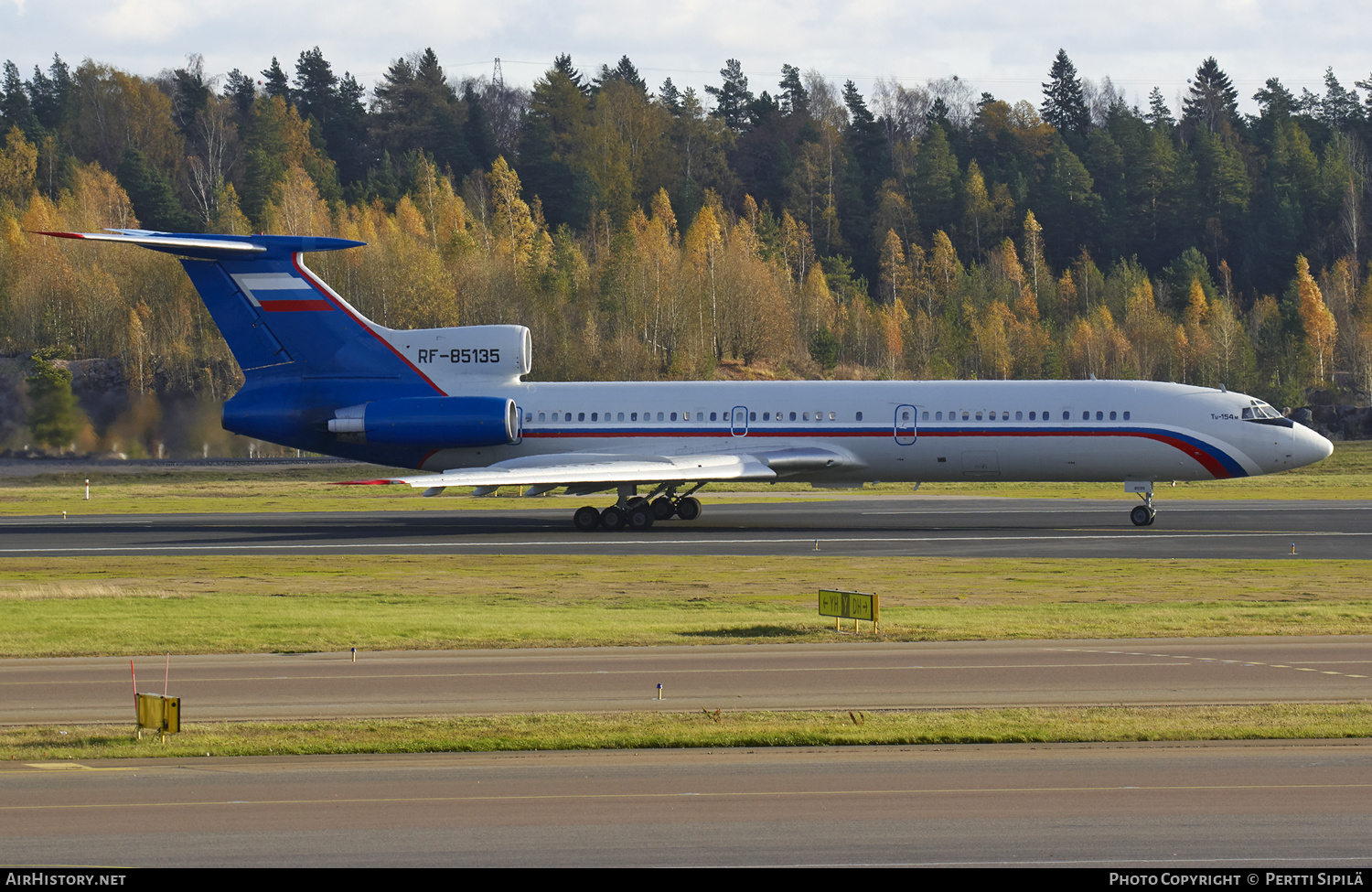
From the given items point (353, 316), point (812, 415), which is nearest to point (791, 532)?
point (812, 415)

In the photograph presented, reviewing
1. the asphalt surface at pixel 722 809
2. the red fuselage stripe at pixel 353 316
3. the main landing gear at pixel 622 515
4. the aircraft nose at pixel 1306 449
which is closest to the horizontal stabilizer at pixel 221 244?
the red fuselage stripe at pixel 353 316

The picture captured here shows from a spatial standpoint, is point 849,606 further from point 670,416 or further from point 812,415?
point 670,416

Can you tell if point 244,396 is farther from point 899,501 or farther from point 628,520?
point 899,501

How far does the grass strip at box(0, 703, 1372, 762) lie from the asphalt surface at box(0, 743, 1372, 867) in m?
0.33

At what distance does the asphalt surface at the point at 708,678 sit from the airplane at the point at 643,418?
16.0 m

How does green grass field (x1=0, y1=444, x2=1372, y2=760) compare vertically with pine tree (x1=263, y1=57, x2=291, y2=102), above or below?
below

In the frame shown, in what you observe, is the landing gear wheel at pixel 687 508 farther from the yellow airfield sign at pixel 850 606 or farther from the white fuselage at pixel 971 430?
the yellow airfield sign at pixel 850 606

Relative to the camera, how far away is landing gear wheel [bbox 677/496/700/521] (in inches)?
1494

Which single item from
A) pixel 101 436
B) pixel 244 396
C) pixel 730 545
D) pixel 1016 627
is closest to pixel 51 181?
pixel 101 436

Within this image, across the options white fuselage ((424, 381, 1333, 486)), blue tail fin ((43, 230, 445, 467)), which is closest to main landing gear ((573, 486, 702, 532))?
white fuselage ((424, 381, 1333, 486))

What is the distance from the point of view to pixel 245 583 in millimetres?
25859

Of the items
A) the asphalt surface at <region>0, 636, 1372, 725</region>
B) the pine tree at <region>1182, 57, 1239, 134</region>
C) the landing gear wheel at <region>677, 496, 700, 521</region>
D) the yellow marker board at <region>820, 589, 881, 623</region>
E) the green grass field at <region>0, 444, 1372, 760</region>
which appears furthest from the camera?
the pine tree at <region>1182, 57, 1239, 134</region>

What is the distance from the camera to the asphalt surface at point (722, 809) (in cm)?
950

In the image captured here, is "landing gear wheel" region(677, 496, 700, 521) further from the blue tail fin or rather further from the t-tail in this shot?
the blue tail fin
